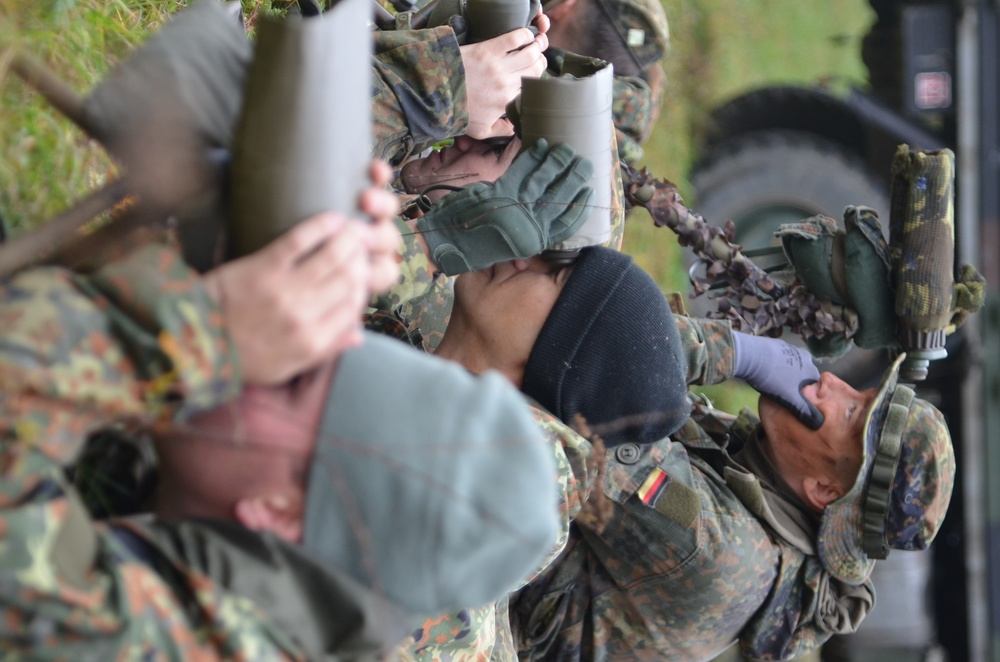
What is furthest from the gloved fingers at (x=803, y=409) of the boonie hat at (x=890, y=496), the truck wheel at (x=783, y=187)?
the truck wheel at (x=783, y=187)

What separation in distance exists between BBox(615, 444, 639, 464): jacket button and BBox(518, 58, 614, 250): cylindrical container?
0.70 m

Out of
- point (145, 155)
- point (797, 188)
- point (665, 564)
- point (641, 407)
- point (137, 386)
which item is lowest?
point (797, 188)

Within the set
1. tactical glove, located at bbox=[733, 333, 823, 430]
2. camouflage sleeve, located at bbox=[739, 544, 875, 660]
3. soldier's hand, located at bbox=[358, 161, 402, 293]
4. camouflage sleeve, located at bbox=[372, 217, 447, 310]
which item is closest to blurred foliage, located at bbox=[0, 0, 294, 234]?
camouflage sleeve, located at bbox=[372, 217, 447, 310]

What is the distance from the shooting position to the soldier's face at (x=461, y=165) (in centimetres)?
287

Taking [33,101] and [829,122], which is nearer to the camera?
[33,101]

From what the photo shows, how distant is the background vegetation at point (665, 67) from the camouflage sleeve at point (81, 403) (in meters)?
0.59

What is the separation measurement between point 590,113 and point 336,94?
911 millimetres

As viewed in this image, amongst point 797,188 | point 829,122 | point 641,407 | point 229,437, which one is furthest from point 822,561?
point 829,122

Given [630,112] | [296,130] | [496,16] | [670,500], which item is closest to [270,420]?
[296,130]

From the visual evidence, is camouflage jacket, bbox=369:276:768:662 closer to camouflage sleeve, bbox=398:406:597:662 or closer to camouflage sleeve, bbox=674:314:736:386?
camouflage sleeve, bbox=398:406:597:662

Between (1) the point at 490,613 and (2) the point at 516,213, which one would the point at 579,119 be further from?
(1) the point at 490,613

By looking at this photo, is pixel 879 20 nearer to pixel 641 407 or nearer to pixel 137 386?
pixel 641 407

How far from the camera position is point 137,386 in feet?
4.38

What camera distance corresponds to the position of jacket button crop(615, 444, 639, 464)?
2818 mm
